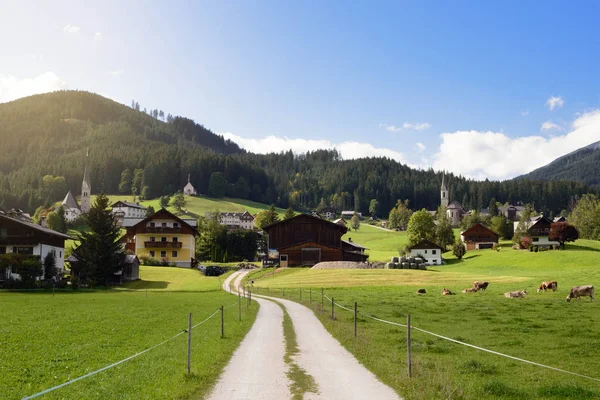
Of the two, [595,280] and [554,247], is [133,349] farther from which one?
[554,247]

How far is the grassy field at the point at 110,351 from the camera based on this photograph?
13.2m

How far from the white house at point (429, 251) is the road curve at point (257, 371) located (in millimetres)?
93455

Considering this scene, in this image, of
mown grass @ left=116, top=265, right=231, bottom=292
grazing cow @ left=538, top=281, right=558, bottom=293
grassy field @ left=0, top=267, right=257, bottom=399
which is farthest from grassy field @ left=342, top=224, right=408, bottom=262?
grassy field @ left=0, top=267, right=257, bottom=399

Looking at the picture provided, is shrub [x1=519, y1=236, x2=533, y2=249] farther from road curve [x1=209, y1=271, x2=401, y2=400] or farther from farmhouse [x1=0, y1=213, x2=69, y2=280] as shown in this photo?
road curve [x1=209, y1=271, x2=401, y2=400]

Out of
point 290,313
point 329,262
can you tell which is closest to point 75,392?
point 290,313

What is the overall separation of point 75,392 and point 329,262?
8352cm

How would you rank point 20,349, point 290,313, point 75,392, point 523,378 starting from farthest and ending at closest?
point 290,313 → point 20,349 → point 523,378 → point 75,392

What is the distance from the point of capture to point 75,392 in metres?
12.7

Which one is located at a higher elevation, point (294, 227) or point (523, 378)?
point (294, 227)

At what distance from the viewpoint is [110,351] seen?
18547 mm

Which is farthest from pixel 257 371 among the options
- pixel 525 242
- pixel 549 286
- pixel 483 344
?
pixel 525 242

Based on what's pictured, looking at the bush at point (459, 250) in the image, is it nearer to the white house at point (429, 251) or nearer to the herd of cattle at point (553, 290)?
the white house at point (429, 251)

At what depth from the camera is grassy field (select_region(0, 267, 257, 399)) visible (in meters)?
13.2

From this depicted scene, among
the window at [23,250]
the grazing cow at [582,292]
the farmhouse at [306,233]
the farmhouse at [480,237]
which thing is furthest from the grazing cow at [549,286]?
the farmhouse at [480,237]
